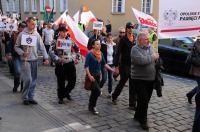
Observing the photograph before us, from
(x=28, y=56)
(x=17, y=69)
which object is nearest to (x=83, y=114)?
(x=28, y=56)

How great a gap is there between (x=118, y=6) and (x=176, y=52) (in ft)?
60.2

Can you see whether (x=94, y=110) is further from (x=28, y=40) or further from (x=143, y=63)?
(x=28, y=40)

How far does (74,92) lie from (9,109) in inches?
76.4

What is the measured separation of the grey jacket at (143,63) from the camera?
5.12 meters

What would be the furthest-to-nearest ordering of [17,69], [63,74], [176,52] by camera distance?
[176,52]
[17,69]
[63,74]

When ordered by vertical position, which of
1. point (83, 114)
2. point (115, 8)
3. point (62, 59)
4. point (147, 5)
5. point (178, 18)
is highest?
point (147, 5)

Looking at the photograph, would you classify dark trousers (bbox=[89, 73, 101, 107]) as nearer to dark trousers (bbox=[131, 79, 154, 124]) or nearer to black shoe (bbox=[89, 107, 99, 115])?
black shoe (bbox=[89, 107, 99, 115])

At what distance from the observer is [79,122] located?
562cm

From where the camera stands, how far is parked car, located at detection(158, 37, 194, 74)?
1033 cm

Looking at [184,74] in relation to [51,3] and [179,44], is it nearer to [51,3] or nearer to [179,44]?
[179,44]

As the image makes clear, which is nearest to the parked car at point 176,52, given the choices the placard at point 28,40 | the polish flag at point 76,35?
the polish flag at point 76,35

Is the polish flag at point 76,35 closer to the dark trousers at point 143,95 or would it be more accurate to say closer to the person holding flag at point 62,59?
the person holding flag at point 62,59

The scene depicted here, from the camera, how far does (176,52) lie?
10562 millimetres

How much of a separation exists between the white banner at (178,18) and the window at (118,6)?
2337 centimetres
